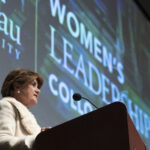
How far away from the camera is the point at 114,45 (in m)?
5.34

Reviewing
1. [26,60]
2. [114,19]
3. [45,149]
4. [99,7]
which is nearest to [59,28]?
[26,60]

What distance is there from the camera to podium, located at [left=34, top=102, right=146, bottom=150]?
6.07 ft

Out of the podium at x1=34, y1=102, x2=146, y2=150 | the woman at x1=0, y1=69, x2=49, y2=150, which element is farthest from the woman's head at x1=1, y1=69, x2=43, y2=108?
the podium at x1=34, y1=102, x2=146, y2=150

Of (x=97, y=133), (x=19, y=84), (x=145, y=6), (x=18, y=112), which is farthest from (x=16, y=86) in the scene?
(x=145, y=6)

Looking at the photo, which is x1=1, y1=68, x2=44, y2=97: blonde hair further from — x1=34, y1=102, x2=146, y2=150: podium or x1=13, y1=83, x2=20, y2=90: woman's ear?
x1=34, y1=102, x2=146, y2=150: podium

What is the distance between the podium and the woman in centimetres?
12

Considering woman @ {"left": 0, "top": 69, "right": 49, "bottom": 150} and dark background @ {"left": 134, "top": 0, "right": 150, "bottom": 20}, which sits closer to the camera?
woman @ {"left": 0, "top": 69, "right": 49, "bottom": 150}

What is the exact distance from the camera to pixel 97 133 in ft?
6.23

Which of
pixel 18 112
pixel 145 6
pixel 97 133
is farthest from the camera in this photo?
pixel 145 6

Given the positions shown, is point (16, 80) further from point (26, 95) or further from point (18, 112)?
point (18, 112)

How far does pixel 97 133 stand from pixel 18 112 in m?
0.63

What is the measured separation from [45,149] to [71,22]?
9.00 ft

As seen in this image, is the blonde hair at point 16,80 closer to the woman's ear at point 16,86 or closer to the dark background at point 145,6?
the woman's ear at point 16,86

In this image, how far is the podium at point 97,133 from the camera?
6.07 ft
